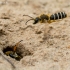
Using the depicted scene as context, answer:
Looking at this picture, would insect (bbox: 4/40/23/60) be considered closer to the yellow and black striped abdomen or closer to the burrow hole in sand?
the burrow hole in sand

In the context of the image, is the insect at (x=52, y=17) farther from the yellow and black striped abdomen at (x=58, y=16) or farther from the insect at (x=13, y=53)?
the insect at (x=13, y=53)

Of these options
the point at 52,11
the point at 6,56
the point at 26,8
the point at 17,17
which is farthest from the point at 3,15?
the point at 6,56

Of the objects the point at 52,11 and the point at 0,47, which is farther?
the point at 52,11

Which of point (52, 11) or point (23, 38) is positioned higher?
point (52, 11)

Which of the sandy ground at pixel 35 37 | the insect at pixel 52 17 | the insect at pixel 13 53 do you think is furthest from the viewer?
the insect at pixel 52 17

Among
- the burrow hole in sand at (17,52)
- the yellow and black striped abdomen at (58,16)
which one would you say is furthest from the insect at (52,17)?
the burrow hole in sand at (17,52)

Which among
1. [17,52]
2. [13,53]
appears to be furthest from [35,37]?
[13,53]

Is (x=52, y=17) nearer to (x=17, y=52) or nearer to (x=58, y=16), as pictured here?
(x=58, y=16)

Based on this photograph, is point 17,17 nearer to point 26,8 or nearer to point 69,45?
point 26,8

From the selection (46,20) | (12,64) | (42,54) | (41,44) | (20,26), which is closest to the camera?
(12,64)
